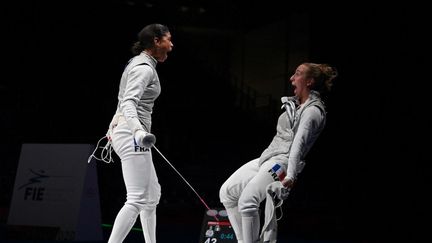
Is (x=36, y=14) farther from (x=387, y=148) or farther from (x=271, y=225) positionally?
(x=271, y=225)

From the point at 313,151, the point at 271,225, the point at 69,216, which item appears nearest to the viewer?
the point at 271,225

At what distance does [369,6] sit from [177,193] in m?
3.21

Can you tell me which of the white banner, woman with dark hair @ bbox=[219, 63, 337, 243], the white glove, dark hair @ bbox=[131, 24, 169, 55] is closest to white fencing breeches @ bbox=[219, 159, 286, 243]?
woman with dark hair @ bbox=[219, 63, 337, 243]

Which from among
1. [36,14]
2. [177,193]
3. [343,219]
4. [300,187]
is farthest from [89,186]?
[36,14]

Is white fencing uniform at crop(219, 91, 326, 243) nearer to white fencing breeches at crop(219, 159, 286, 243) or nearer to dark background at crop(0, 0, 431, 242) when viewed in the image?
white fencing breeches at crop(219, 159, 286, 243)

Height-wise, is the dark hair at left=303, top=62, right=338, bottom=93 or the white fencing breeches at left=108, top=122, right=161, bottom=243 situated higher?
the dark hair at left=303, top=62, right=338, bottom=93

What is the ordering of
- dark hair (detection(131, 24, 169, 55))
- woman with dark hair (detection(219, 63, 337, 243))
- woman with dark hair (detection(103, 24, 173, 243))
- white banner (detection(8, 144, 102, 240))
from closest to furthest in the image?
woman with dark hair (detection(103, 24, 173, 243)) < woman with dark hair (detection(219, 63, 337, 243)) < dark hair (detection(131, 24, 169, 55)) < white banner (detection(8, 144, 102, 240))

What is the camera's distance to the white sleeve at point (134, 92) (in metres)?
2.51

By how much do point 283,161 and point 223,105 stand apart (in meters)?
6.33

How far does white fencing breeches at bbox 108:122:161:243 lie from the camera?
2.62 m

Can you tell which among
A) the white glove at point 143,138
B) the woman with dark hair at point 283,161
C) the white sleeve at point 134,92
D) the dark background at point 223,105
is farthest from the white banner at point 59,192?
the white glove at point 143,138

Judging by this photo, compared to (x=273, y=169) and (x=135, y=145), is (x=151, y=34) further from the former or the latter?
(x=273, y=169)

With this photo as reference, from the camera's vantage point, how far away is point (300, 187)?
22.9ft

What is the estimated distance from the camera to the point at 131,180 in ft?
8.72
